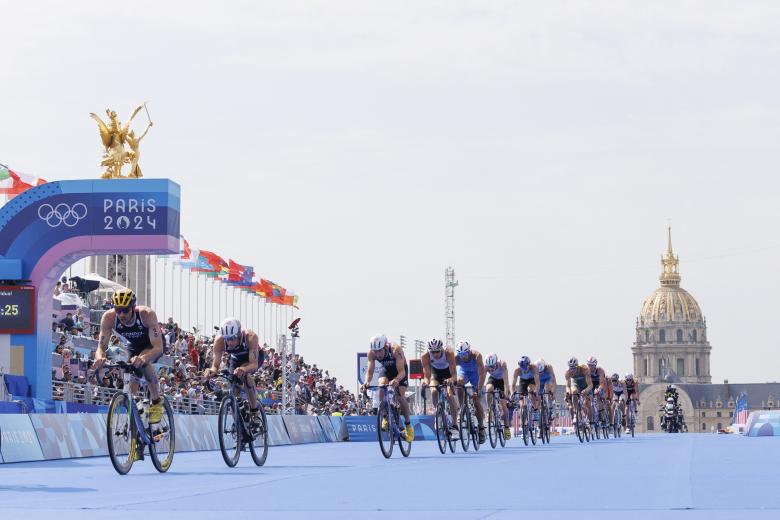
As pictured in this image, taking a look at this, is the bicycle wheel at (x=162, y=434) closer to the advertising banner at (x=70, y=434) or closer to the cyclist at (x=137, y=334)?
the cyclist at (x=137, y=334)

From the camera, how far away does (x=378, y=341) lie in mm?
20625

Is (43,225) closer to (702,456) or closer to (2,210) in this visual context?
(2,210)

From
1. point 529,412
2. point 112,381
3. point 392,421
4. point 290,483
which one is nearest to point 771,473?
point 290,483

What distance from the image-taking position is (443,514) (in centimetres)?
1064

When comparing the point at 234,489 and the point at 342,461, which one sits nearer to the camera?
the point at 234,489

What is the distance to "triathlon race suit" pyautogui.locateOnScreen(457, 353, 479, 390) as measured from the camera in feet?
84.1

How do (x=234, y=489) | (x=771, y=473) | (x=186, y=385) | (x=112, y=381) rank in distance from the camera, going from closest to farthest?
(x=234, y=489) → (x=771, y=473) → (x=112, y=381) → (x=186, y=385)

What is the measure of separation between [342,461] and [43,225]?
1455 centimetres

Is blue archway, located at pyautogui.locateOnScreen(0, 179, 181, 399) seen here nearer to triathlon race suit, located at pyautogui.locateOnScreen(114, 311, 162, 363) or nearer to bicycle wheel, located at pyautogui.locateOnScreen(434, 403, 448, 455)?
bicycle wheel, located at pyautogui.locateOnScreen(434, 403, 448, 455)

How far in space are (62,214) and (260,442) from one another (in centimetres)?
1585

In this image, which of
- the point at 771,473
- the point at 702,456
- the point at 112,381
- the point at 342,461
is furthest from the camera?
the point at 112,381

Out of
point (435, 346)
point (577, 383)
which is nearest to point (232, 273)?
point (577, 383)

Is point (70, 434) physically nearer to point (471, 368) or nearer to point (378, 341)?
point (378, 341)

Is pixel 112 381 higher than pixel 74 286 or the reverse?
the reverse
